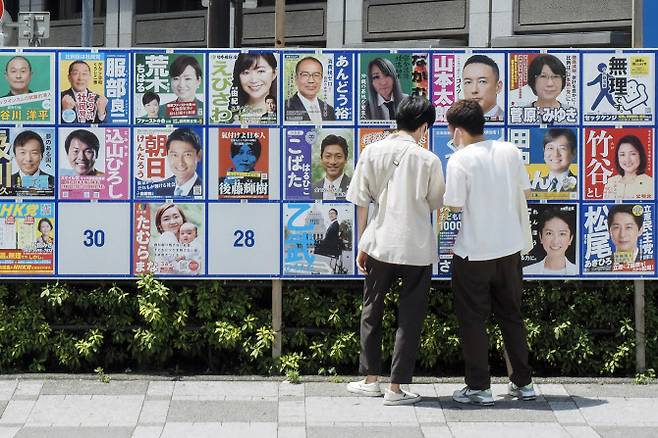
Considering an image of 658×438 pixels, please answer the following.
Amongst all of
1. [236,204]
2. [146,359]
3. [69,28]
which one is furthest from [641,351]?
[69,28]

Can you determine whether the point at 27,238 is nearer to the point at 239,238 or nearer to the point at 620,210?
the point at 239,238

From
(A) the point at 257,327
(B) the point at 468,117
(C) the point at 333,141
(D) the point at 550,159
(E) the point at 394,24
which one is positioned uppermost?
(E) the point at 394,24

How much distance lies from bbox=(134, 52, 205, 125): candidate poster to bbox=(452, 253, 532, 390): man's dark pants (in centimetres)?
205

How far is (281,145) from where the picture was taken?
6652 millimetres

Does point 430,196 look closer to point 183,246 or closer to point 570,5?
point 183,246

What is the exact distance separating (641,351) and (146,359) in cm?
339

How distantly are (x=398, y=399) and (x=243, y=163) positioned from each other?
188 centimetres

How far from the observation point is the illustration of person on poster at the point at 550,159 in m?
6.64

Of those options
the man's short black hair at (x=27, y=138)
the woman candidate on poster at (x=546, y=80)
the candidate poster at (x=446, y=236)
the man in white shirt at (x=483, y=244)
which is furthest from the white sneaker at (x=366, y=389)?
the man's short black hair at (x=27, y=138)

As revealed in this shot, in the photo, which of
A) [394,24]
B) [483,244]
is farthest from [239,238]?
[394,24]

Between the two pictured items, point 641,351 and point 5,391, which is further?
point 641,351

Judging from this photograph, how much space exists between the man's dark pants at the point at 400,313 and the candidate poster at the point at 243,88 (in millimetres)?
1303

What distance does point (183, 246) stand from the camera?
6.69 m

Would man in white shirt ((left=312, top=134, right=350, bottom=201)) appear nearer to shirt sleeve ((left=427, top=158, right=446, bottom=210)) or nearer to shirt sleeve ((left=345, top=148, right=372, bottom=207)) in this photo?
shirt sleeve ((left=345, top=148, right=372, bottom=207))
